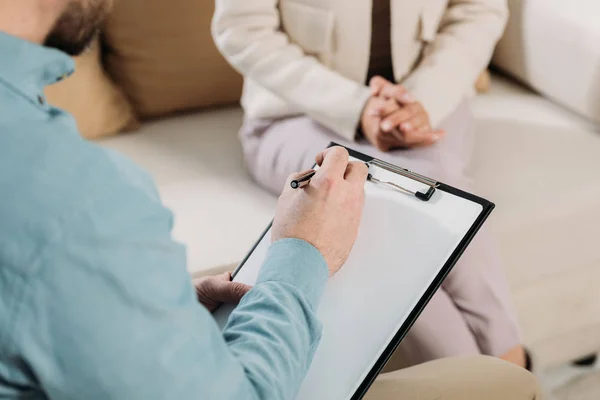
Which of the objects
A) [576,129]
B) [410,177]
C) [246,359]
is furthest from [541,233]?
[246,359]

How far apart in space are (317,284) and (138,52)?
852 millimetres

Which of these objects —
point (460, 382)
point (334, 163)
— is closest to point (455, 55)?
point (334, 163)

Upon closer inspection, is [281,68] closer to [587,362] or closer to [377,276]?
[377,276]

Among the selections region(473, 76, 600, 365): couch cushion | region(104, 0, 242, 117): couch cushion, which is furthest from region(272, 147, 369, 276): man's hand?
region(104, 0, 242, 117): couch cushion

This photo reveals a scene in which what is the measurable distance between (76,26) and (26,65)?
3.3 inches

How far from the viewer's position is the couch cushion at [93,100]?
1.29 metres

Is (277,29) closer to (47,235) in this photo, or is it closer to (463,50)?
(463,50)

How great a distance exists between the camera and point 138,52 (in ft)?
4.41

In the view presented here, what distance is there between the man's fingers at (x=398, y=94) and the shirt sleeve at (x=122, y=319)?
2.29ft

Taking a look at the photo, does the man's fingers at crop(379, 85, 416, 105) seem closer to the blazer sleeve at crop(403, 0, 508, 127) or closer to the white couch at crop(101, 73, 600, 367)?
the blazer sleeve at crop(403, 0, 508, 127)

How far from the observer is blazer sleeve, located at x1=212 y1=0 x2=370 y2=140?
3.73 ft

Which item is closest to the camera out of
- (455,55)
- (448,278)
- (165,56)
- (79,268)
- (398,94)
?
(79,268)

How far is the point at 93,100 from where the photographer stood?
1.32m

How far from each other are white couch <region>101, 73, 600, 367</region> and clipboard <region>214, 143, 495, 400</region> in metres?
0.33
